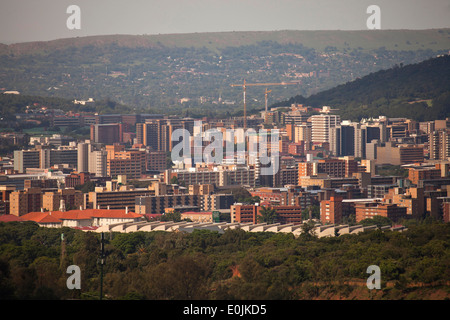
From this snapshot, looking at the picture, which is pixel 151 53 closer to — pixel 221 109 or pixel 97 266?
pixel 221 109

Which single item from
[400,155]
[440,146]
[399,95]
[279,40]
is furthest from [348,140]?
[279,40]

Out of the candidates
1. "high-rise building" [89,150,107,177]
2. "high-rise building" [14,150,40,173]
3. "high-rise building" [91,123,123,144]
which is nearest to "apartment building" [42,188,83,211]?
"high-rise building" [89,150,107,177]

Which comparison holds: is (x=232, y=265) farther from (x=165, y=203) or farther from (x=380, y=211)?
(x=165, y=203)

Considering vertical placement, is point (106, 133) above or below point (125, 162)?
above

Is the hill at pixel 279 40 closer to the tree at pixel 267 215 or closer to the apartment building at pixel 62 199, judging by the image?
the apartment building at pixel 62 199

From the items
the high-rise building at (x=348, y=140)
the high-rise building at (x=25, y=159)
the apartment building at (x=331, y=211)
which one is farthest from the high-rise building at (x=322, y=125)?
the apartment building at (x=331, y=211)
